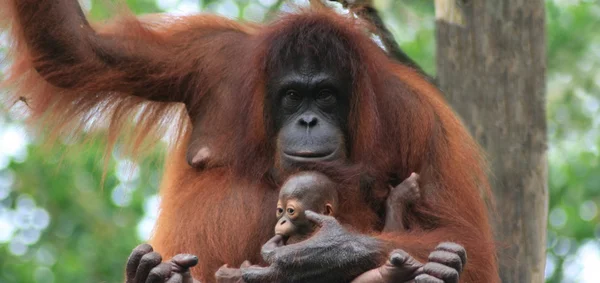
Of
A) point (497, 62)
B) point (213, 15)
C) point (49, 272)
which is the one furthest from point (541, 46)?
point (49, 272)

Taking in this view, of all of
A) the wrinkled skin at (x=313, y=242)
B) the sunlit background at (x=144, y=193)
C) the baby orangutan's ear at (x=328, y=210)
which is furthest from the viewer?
the sunlit background at (x=144, y=193)

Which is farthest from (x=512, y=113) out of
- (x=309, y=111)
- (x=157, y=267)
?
(x=157, y=267)

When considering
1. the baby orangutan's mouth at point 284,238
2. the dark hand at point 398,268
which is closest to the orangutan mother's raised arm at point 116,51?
the baby orangutan's mouth at point 284,238

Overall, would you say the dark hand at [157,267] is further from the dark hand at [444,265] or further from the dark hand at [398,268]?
the dark hand at [444,265]

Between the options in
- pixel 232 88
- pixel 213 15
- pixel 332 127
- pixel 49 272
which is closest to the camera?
pixel 332 127

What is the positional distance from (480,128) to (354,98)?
1.15m

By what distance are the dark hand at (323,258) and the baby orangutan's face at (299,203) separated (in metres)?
0.10

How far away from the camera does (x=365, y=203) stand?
4910mm

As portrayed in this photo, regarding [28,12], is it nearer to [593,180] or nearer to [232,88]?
[232,88]

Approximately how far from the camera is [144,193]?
1246cm

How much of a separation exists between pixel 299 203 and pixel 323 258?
290 millimetres

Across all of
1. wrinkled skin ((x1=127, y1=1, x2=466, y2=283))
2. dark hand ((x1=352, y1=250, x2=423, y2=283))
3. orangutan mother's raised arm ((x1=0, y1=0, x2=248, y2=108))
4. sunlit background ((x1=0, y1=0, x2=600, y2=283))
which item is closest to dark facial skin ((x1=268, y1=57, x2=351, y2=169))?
wrinkled skin ((x1=127, y1=1, x2=466, y2=283))

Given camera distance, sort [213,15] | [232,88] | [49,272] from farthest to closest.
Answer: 1. [49,272]
2. [213,15]
3. [232,88]

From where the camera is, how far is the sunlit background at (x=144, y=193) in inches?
461
